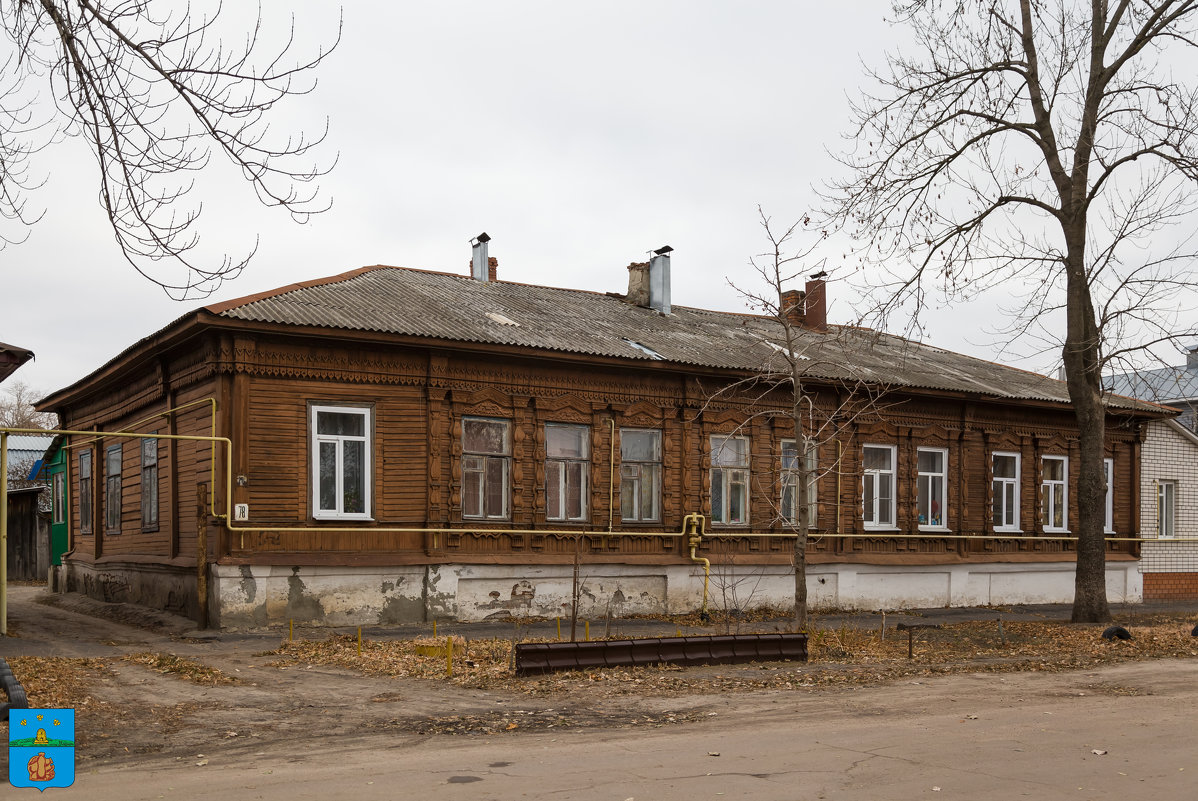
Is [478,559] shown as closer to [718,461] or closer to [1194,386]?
[718,461]

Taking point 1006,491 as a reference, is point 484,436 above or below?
above

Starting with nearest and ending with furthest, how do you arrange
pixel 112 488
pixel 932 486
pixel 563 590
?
pixel 563 590, pixel 112 488, pixel 932 486

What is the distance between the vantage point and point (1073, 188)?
20.0 metres

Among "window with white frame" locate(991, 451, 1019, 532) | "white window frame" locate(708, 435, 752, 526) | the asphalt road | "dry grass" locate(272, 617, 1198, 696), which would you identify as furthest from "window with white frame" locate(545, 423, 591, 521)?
"window with white frame" locate(991, 451, 1019, 532)

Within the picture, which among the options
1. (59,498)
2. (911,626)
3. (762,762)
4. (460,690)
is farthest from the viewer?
(59,498)

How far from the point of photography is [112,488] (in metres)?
23.0

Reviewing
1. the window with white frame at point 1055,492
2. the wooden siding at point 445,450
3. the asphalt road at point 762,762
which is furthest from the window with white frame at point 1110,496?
the asphalt road at point 762,762

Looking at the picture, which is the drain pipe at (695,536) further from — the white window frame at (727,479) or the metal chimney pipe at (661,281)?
the metal chimney pipe at (661,281)

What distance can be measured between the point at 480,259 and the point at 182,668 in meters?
14.2

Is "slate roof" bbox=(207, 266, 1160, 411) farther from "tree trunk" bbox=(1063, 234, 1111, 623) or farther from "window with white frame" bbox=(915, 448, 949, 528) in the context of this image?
"tree trunk" bbox=(1063, 234, 1111, 623)

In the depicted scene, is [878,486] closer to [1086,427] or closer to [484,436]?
[1086,427]

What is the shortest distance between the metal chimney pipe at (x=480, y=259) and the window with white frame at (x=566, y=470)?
6.00m

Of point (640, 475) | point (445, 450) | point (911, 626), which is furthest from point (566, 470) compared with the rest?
point (911, 626)

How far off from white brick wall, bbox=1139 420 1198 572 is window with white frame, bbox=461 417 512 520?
18018mm
